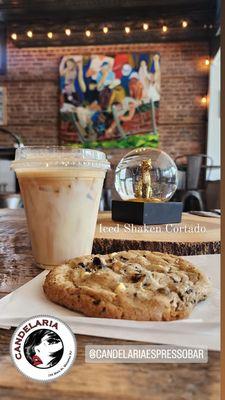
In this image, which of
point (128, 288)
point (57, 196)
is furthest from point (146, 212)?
point (128, 288)

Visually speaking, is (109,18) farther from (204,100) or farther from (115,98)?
(204,100)

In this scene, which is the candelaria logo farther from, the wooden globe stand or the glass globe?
the glass globe

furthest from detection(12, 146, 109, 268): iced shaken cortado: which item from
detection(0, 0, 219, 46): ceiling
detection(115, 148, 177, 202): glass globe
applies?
detection(0, 0, 219, 46): ceiling

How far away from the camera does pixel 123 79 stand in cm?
477

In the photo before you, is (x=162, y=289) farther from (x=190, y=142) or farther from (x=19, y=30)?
(x=19, y=30)

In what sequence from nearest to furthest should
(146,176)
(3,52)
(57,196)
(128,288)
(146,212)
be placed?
1. (128,288)
2. (57,196)
3. (146,212)
4. (146,176)
5. (3,52)

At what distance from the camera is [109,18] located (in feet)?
14.6

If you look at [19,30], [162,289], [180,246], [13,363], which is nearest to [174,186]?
[180,246]

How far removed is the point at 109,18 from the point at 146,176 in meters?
4.07

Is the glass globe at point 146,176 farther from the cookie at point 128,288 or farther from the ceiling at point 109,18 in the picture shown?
the ceiling at point 109,18

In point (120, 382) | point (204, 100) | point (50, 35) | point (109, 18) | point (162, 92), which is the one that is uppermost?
point (109, 18)

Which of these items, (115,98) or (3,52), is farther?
(3,52)

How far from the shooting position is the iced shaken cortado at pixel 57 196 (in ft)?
1.61

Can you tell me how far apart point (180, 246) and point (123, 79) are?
14.5 ft
